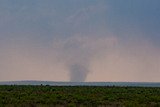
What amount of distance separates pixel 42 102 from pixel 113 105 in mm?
7650

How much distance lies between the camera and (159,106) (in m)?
43.7

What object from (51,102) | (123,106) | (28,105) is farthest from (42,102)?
(123,106)

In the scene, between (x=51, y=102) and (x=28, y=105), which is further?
(x=51, y=102)

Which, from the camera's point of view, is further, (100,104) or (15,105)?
(100,104)

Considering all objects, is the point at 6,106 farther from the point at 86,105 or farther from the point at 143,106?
the point at 143,106

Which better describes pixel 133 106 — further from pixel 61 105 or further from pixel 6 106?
pixel 6 106

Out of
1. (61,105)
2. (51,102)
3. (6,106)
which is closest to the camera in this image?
(6,106)

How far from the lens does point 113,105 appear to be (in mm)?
45812

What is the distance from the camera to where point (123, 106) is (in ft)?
139

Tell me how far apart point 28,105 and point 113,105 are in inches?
342

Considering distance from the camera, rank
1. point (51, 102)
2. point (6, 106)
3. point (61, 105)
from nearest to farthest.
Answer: point (6, 106)
point (61, 105)
point (51, 102)

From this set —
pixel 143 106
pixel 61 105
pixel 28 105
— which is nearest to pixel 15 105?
pixel 28 105

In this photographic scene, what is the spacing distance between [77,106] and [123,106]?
4414 mm

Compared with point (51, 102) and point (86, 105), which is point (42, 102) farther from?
point (86, 105)
